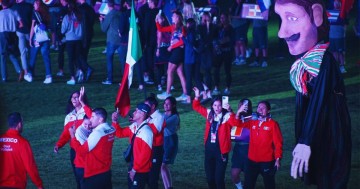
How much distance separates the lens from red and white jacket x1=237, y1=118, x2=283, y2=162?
10.4 m

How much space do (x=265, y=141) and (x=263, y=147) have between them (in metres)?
0.09

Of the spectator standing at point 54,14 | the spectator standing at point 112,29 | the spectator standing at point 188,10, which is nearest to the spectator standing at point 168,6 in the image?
the spectator standing at point 188,10

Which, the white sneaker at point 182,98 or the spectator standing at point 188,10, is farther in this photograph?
the spectator standing at point 188,10

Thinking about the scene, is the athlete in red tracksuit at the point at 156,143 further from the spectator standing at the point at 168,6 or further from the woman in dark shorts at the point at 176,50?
the spectator standing at the point at 168,6

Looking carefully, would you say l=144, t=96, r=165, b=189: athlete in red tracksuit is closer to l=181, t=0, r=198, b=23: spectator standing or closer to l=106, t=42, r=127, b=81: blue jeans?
l=106, t=42, r=127, b=81: blue jeans

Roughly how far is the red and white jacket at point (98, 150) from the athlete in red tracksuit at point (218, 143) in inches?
63.6

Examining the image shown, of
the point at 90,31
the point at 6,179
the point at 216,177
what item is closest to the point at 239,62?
the point at 90,31

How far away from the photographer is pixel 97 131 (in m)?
9.43

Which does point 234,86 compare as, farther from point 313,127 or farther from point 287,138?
point 313,127

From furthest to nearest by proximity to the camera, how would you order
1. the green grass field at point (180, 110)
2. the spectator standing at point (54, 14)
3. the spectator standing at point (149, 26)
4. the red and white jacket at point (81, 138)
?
the spectator standing at point (54, 14) → the spectator standing at point (149, 26) → the green grass field at point (180, 110) → the red and white jacket at point (81, 138)

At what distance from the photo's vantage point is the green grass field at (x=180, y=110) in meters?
11.9

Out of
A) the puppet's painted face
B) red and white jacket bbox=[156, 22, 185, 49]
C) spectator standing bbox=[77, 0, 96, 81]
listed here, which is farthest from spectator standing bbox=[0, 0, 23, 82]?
the puppet's painted face

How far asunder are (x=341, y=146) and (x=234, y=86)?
1279 centimetres

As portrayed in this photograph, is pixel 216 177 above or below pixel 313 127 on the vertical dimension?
below
